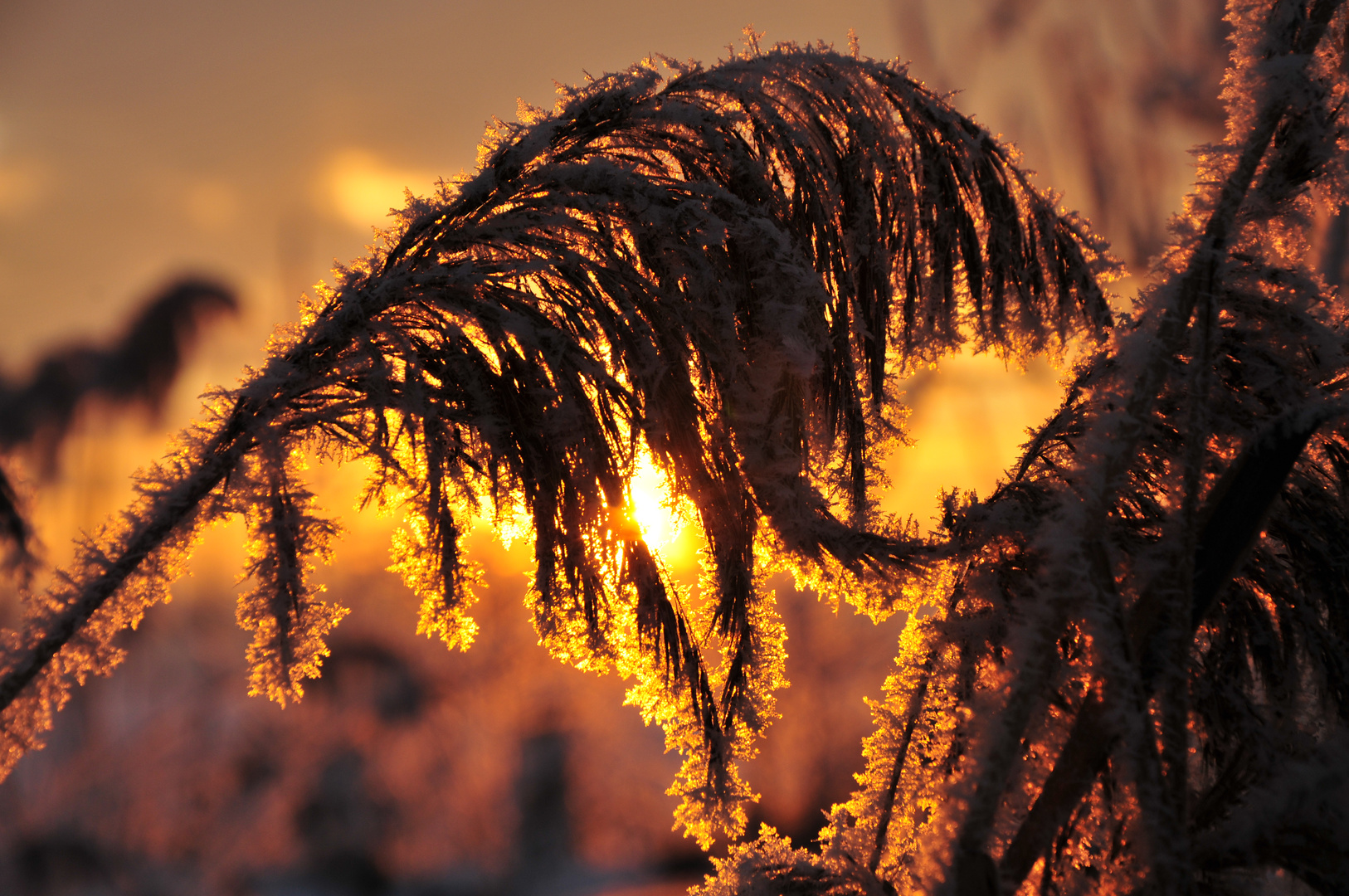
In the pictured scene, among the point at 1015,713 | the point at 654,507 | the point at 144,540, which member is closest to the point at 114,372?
the point at 144,540

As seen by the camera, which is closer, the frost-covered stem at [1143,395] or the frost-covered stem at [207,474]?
the frost-covered stem at [1143,395]

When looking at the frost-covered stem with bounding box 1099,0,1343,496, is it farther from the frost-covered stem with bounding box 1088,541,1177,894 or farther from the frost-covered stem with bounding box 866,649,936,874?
the frost-covered stem with bounding box 866,649,936,874

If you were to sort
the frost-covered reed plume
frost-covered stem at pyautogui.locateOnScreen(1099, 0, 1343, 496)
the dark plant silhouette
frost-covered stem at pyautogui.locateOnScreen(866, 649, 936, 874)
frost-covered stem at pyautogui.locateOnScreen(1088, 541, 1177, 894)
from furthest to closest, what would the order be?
the dark plant silhouette < frost-covered stem at pyautogui.locateOnScreen(866, 649, 936, 874) < the frost-covered reed plume < frost-covered stem at pyautogui.locateOnScreen(1099, 0, 1343, 496) < frost-covered stem at pyautogui.locateOnScreen(1088, 541, 1177, 894)

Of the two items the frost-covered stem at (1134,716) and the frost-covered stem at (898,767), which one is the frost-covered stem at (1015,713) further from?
the frost-covered stem at (898,767)

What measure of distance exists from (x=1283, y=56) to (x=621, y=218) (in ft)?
3.90

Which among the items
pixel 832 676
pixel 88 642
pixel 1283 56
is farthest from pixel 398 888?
pixel 1283 56

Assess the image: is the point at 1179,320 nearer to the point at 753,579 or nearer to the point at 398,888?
the point at 753,579

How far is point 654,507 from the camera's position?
153 cm

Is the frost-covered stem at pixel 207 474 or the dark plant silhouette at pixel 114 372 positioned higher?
the dark plant silhouette at pixel 114 372

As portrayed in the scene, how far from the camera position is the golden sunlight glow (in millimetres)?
1476

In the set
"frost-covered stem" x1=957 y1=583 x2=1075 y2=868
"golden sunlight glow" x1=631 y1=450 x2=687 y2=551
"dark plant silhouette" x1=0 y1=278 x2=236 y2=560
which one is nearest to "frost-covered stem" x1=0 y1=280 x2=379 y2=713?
"golden sunlight glow" x1=631 y1=450 x2=687 y2=551

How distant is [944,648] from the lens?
1.64 metres

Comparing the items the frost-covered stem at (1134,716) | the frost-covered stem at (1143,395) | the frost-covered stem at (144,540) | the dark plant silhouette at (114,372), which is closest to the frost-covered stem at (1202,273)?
the frost-covered stem at (1143,395)

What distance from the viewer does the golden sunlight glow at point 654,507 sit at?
4.84ft
